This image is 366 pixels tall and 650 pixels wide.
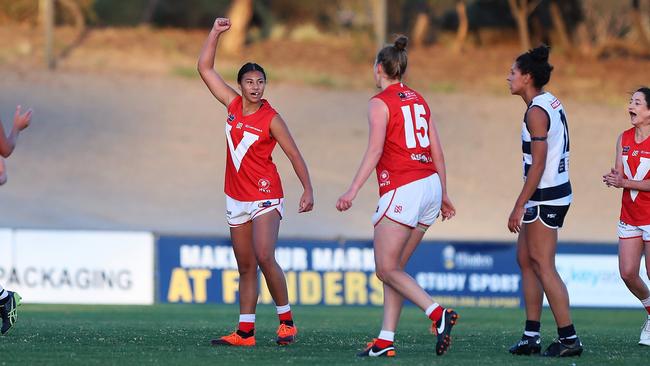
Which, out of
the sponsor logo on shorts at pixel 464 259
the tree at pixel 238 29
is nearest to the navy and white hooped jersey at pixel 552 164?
the sponsor logo on shorts at pixel 464 259

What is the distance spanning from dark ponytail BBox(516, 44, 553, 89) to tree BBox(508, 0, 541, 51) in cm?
2878

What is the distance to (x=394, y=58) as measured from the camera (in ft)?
26.6

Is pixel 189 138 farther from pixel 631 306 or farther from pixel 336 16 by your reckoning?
pixel 631 306

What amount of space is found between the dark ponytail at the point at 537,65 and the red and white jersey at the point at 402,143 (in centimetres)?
87

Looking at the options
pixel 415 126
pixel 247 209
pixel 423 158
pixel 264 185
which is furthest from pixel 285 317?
pixel 415 126

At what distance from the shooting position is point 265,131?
28.8 ft

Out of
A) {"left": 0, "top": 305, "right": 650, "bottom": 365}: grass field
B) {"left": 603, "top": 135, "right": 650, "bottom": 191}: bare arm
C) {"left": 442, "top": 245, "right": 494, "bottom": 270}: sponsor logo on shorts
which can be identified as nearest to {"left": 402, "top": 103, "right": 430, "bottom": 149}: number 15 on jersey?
{"left": 0, "top": 305, "right": 650, "bottom": 365}: grass field

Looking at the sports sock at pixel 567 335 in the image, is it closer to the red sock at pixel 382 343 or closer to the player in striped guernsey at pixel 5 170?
the red sock at pixel 382 343

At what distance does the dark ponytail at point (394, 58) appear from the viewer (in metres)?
8.09

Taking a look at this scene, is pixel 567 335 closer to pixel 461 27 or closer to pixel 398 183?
pixel 398 183

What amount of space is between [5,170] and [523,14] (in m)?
29.8

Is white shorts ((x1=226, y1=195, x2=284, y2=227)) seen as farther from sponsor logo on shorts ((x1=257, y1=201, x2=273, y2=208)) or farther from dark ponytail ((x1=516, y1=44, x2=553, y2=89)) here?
dark ponytail ((x1=516, y1=44, x2=553, y2=89))

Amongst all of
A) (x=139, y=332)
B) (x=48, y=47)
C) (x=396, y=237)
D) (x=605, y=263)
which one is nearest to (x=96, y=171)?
(x=48, y=47)

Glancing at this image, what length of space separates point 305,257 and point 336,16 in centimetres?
2626
